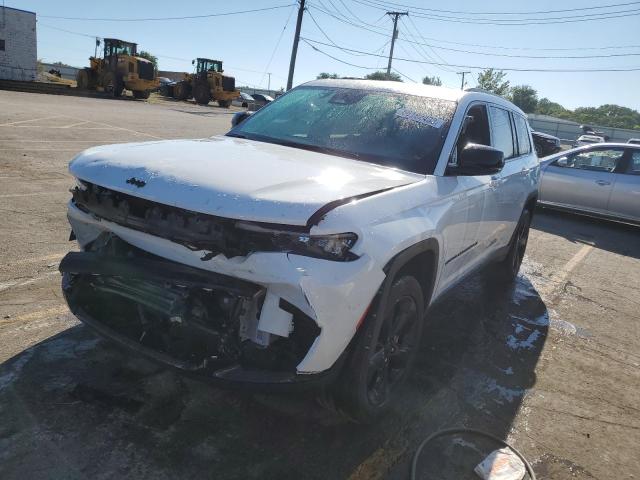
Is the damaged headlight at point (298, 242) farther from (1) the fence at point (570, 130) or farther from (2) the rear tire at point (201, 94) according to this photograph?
(1) the fence at point (570, 130)

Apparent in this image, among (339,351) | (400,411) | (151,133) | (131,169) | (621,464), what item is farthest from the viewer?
(151,133)

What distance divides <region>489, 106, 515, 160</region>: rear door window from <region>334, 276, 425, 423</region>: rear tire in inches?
80.1

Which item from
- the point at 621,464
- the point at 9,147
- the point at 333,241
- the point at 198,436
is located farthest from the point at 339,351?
the point at 9,147

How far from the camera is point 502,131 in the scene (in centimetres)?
473

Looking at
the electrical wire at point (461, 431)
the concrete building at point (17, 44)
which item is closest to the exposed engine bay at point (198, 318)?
the electrical wire at point (461, 431)

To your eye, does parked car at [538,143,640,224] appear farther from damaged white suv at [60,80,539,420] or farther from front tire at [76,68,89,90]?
front tire at [76,68,89,90]

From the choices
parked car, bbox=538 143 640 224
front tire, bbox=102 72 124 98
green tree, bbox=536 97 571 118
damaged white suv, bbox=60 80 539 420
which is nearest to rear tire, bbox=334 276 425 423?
damaged white suv, bbox=60 80 539 420

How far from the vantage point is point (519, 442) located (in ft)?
9.84

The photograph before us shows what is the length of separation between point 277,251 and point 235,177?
460 millimetres

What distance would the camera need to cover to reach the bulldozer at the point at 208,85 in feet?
115

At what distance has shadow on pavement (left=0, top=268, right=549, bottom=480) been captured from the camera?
244 cm

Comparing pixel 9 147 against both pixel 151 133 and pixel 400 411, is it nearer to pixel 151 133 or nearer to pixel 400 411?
pixel 151 133

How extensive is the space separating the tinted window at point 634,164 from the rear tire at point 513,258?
16.1 feet

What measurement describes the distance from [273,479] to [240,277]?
3.12 feet
